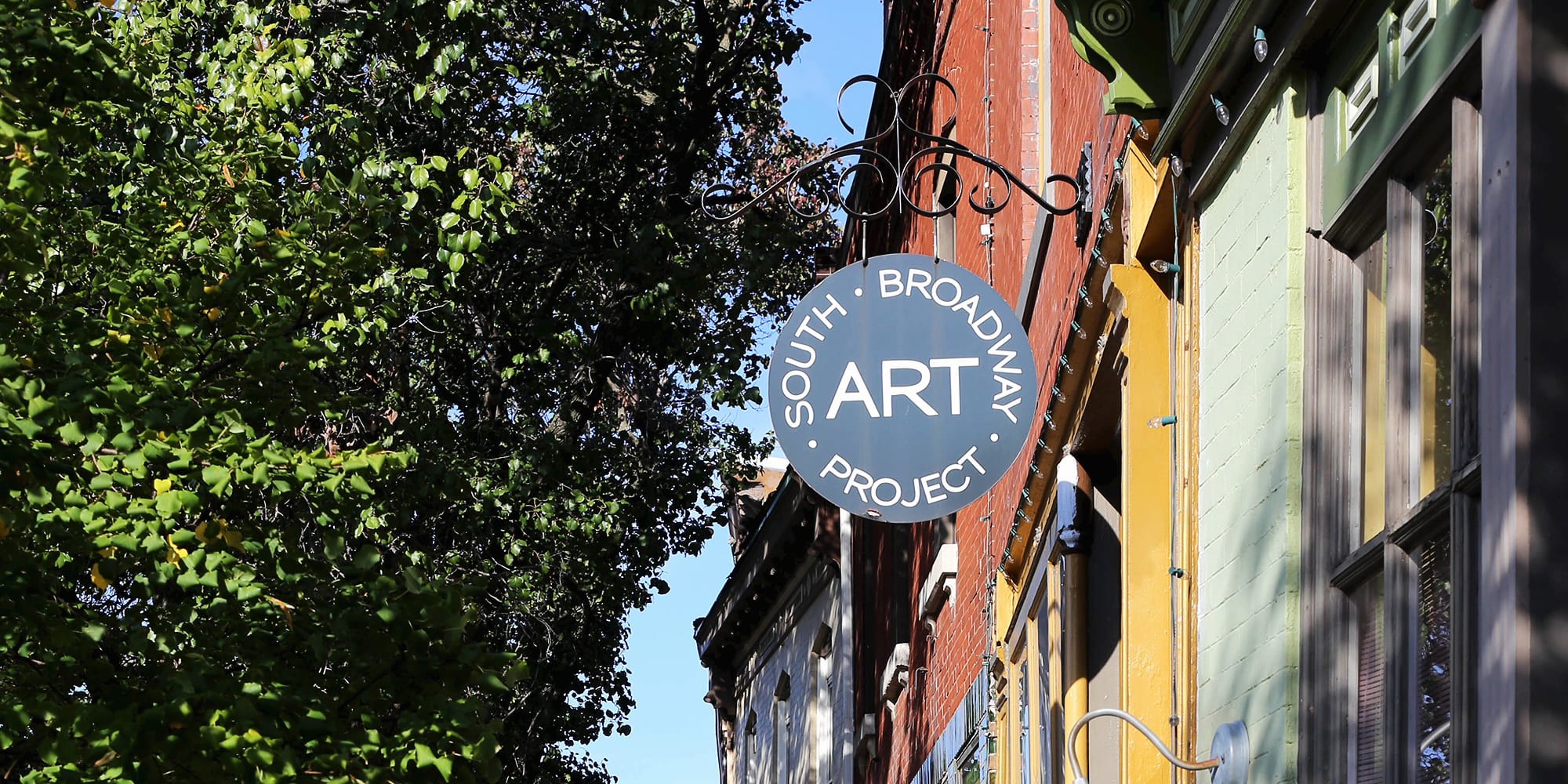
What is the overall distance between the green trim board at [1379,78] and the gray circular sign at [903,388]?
89.1 inches

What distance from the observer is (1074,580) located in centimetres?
828

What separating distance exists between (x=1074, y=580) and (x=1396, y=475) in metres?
4.33

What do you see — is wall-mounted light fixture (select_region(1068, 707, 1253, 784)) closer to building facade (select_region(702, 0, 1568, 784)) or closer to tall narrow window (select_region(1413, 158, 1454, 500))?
building facade (select_region(702, 0, 1568, 784))

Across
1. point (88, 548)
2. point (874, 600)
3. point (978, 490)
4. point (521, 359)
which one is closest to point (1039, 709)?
point (978, 490)

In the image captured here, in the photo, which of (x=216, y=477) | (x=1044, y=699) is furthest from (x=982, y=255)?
(x=216, y=477)

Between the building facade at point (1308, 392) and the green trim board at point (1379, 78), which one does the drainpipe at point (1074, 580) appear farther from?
the green trim board at point (1379, 78)

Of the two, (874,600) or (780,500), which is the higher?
(780,500)

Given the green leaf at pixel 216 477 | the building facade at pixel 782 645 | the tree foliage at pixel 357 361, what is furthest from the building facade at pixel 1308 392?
the building facade at pixel 782 645

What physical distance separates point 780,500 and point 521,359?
28.0ft

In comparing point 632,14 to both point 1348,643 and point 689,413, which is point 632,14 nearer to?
point 689,413

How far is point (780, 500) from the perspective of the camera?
71.9 feet

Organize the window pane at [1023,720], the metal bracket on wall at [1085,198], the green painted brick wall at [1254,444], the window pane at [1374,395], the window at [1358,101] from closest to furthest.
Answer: the window pane at [1374,395]
the window at [1358,101]
the green painted brick wall at [1254,444]
the metal bracket on wall at [1085,198]
the window pane at [1023,720]

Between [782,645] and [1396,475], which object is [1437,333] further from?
[782,645]

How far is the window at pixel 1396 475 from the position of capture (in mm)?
3598
